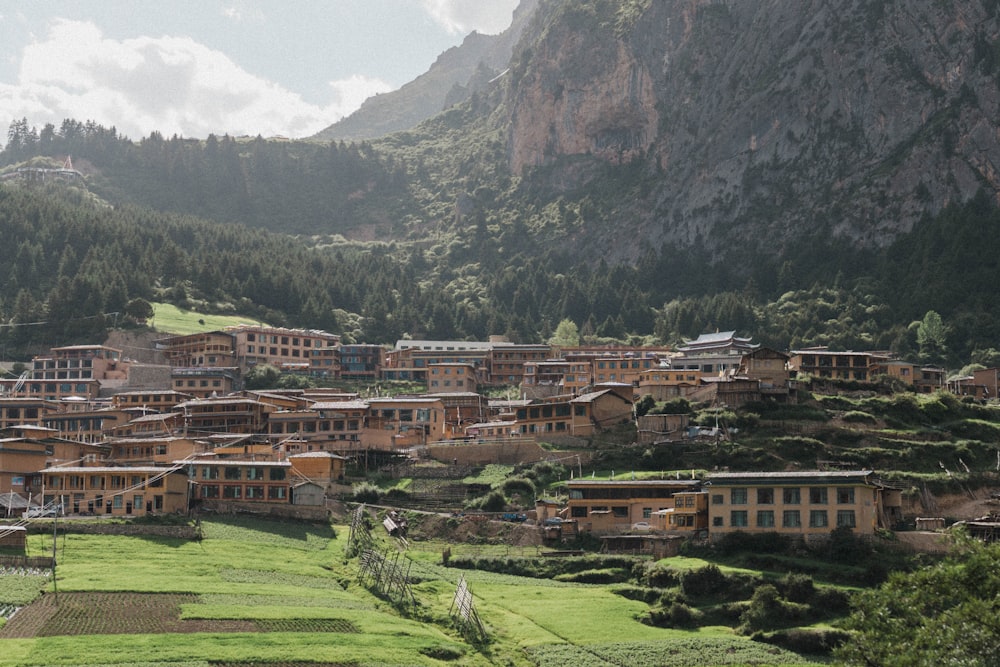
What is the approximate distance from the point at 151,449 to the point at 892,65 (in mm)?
140212

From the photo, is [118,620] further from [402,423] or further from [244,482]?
[402,423]

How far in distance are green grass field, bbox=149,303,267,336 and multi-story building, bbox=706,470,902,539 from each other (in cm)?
9292

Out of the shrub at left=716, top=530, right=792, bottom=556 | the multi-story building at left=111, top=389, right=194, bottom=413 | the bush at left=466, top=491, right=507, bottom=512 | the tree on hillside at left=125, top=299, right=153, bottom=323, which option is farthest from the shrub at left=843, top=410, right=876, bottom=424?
the tree on hillside at left=125, top=299, right=153, bottom=323

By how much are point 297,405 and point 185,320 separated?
51.0 m

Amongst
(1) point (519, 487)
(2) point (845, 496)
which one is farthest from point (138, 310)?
(2) point (845, 496)

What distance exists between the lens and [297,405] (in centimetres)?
12344

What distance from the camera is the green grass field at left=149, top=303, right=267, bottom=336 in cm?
16238

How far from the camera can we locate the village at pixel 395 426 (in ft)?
286

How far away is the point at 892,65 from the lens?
200 m

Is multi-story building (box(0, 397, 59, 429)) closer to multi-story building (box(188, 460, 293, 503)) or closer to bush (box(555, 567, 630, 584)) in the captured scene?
multi-story building (box(188, 460, 293, 503))

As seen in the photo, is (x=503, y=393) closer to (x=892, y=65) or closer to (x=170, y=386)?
(x=170, y=386)

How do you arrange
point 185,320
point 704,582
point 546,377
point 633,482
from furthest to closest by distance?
1. point 185,320
2. point 546,377
3. point 633,482
4. point 704,582

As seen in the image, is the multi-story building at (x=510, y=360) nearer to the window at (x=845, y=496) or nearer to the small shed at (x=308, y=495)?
the small shed at (x=308, y=495)

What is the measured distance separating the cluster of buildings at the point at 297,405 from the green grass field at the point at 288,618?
11.4m
